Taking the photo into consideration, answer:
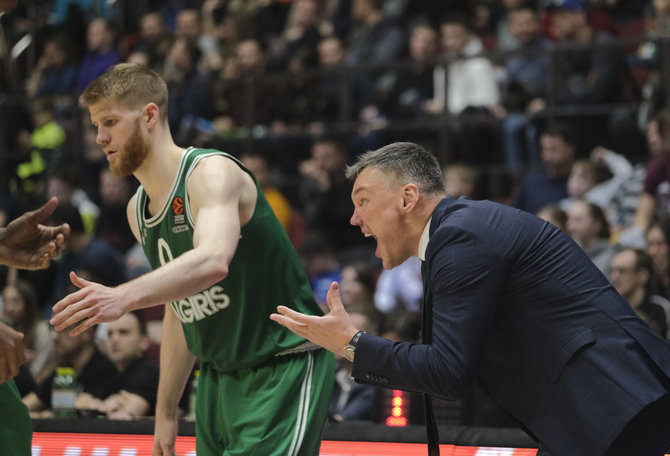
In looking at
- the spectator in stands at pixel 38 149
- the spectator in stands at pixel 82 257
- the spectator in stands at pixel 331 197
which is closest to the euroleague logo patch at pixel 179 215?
the spectator in stands at pixel 82 257

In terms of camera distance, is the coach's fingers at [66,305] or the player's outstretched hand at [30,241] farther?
the player's outstretched hand at [30,241]

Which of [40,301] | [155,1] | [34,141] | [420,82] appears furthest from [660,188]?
[155,1]

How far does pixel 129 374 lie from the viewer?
246 inches

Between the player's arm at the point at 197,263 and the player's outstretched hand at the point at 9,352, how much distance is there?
47 centimetres

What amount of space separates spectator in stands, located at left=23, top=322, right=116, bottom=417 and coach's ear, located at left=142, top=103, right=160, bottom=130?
289 centimetres

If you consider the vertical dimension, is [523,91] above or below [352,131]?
above

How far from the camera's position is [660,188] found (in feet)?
25.6

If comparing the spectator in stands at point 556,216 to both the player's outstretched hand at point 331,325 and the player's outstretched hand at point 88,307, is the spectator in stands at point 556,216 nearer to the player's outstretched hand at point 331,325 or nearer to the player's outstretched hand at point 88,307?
the player's outstretched hand at point 331,325

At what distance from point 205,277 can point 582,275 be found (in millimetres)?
1206

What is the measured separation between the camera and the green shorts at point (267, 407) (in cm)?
364

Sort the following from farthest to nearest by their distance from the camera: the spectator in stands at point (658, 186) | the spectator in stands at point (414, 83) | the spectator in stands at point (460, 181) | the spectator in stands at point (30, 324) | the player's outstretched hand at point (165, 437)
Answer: the spectator in stands at point (414, 83), the spectator in stands at point (460, 181), the spectator in stands at point (658, 186), the spectator in stands at point (30, 324), the player's outstretched hand at point (165, 437)

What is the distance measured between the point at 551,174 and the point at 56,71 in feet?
22.7

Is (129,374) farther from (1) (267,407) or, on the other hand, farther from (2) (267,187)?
(2) (267,187)

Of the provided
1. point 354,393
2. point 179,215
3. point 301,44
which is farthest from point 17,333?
point 301,44
